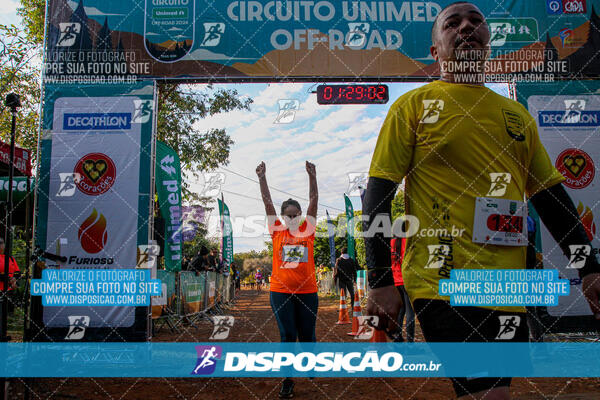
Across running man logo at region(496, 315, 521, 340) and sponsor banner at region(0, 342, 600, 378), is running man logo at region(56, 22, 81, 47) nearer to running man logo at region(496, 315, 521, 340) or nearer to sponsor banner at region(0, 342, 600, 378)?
sponsor banner at region(0, 342, 600, 378)

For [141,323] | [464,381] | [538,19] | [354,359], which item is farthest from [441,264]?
[538,19]

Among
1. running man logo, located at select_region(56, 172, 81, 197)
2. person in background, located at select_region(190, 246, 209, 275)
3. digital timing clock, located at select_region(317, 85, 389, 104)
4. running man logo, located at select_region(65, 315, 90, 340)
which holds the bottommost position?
running man logo, located at select_region(65, 315, 90, 340)

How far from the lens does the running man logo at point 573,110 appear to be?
708cm

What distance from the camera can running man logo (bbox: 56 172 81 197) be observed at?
21.8ft

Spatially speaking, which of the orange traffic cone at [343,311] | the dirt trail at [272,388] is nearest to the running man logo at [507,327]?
the dirt trail at [272,388]

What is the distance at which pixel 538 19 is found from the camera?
289 inches

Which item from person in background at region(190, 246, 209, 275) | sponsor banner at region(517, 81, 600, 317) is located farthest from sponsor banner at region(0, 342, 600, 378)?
person in background at region(190, 246, 209, 275)

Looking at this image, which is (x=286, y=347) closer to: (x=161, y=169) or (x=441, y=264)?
(x=441, y=264)

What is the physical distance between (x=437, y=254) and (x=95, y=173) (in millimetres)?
6228

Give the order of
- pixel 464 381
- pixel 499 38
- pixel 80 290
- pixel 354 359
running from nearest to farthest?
pixel 464 381
pixel 354 359
pixel 80 290
pixel 499 38

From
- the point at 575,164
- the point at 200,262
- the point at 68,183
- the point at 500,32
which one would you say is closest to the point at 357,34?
the point at 500,32

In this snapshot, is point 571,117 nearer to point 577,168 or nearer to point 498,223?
point 577,168

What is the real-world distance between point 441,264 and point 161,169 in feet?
23.7

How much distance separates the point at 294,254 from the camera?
4.44 meters
